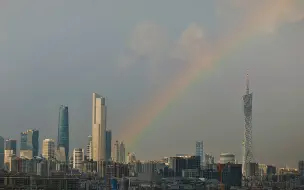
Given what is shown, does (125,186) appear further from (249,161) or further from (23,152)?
(23,152)

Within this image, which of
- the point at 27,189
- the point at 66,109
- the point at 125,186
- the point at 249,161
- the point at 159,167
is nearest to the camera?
the point at 27,189

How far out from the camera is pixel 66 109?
158125 mm

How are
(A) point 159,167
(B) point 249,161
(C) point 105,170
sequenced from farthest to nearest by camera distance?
1. (A) point 159,167
2. (C) point 105,170
3. (B) point 249,161

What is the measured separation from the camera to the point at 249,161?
339 feet

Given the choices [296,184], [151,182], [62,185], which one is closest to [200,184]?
[151,182]

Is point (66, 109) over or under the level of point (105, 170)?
over

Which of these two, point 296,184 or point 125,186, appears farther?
point 296,184

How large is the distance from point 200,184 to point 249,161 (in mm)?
22382

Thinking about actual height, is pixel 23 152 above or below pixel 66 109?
below

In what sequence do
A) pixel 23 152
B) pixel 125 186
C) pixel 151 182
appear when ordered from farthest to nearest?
pixel 23 152 < pixel 151 182 < pixel 125 186

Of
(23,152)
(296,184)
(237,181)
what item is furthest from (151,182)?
(23,152)

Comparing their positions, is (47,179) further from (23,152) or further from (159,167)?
(23,152)

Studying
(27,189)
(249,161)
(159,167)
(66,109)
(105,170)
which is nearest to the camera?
(27,189)

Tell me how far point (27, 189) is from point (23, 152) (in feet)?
307
